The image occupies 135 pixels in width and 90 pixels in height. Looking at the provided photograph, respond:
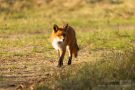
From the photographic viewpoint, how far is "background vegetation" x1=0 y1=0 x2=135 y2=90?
11.4 meters

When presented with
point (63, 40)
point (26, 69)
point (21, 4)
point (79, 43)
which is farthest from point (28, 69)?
point (21, 4)

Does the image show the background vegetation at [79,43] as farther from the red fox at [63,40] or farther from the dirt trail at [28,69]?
the red fox at [63,40]

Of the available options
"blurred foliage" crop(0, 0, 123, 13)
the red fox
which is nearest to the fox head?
the red fox

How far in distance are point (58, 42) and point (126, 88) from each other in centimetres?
379

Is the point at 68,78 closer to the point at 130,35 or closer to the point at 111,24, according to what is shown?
the point at 130,35

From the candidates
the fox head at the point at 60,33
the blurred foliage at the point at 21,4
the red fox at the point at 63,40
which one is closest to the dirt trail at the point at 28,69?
the red fox at the point at 63,40

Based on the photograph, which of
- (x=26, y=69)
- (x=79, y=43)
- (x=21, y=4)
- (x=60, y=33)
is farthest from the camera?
(x=21, y=4)

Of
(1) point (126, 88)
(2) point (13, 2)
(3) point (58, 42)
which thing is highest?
(2) point (13, 2)

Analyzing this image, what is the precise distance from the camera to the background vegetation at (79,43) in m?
11.4

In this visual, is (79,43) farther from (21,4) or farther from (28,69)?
(21,4)

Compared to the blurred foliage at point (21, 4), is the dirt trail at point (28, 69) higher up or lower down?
lower down

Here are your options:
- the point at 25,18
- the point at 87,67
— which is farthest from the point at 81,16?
the point at 87,67

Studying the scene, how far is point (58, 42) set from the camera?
14188 millimetres

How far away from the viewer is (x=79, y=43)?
61.3ft
